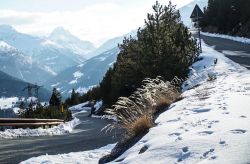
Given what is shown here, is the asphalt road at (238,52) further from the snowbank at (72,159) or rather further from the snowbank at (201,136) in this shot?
the snowbank at (201,136)

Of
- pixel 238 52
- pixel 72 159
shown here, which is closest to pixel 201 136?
pixel 72 159

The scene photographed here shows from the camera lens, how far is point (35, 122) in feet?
91.3

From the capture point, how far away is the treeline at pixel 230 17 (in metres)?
66.4

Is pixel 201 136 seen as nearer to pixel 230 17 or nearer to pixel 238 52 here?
pixel 238 52

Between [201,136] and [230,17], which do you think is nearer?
[201,136]

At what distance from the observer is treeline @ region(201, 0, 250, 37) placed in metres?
66.4

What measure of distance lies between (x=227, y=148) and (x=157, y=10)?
23384 millimetres

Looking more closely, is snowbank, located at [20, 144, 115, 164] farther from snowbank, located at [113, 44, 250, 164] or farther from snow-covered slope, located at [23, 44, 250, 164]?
snowbank, located at [113, 44, 250, 164]

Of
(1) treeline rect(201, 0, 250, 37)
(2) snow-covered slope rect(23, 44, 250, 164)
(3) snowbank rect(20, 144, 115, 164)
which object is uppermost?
(1) treeline rect(201, 0, 250, 37)

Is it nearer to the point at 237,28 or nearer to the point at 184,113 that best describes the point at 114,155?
the point at 184,113

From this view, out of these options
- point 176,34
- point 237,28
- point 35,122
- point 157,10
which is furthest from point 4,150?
point 237,28

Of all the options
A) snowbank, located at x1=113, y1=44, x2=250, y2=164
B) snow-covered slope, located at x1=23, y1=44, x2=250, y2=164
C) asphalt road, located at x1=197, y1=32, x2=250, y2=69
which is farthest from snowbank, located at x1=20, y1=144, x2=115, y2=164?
asphalt road, located at x1=197, y1=32, x2=250, y2=69

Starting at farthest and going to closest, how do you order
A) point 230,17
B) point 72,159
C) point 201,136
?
point 230,17 → point 72,159 → point 201,136

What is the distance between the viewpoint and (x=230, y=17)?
242 ft
